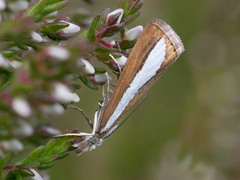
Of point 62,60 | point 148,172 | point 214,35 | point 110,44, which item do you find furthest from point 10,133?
point 214,35

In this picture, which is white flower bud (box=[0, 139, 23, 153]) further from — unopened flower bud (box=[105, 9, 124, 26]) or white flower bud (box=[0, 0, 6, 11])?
unopened flower bud (box=[105, 9, 124, 26])

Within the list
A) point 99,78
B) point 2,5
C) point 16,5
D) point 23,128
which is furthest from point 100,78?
point 23,128

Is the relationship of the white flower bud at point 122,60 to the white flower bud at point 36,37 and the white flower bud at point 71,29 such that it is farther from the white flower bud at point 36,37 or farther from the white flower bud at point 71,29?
the white flower bud at point 36,37

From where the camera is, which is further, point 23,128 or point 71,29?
point 71,29

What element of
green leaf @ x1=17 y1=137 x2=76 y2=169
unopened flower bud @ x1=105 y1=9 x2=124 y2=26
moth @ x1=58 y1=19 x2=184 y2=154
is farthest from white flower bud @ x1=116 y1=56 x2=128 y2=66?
green leaf @ x1=17 y1=137 x2=76 y2=169

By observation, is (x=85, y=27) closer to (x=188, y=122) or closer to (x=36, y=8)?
(x=36, y=8)

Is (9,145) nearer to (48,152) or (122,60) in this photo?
(48,152)
